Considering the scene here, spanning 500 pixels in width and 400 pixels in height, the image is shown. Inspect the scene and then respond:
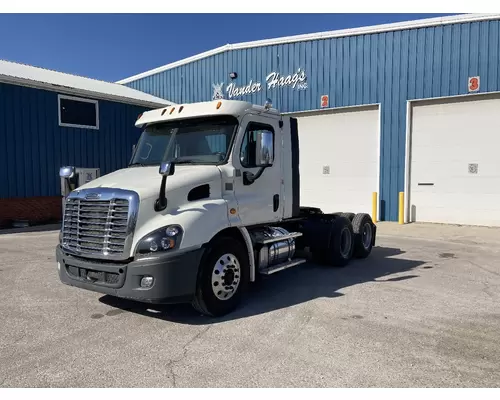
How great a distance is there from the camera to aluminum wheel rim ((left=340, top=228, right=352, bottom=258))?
7673 mm

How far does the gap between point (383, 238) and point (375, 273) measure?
4275 mm

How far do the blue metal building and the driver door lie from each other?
10.7m

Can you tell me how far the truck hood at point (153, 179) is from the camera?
4684 mm

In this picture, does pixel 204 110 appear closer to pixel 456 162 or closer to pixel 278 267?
pixel 278 267

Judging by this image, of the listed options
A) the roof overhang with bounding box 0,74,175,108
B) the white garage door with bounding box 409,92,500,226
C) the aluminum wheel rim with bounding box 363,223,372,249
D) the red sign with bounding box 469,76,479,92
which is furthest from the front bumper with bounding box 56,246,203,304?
the red sign with bounding box 469,76,479,92

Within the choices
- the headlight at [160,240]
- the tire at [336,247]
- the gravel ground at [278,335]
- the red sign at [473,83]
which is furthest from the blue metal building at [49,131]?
the red sign at [473,83]

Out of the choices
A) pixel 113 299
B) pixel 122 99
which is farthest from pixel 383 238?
pixel 122 99

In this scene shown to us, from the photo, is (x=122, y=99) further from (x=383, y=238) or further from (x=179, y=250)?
(x=179, y=250)

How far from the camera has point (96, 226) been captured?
185 inches

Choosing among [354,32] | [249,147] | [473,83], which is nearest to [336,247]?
[249,147]

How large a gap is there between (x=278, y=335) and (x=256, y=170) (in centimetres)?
225

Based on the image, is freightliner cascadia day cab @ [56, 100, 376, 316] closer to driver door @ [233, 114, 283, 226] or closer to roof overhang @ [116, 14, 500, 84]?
driver door @ [233, 114, 283, 226]

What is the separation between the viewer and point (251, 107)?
5.71 metres

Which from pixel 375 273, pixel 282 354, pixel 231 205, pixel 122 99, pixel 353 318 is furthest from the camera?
pixel 122 99
